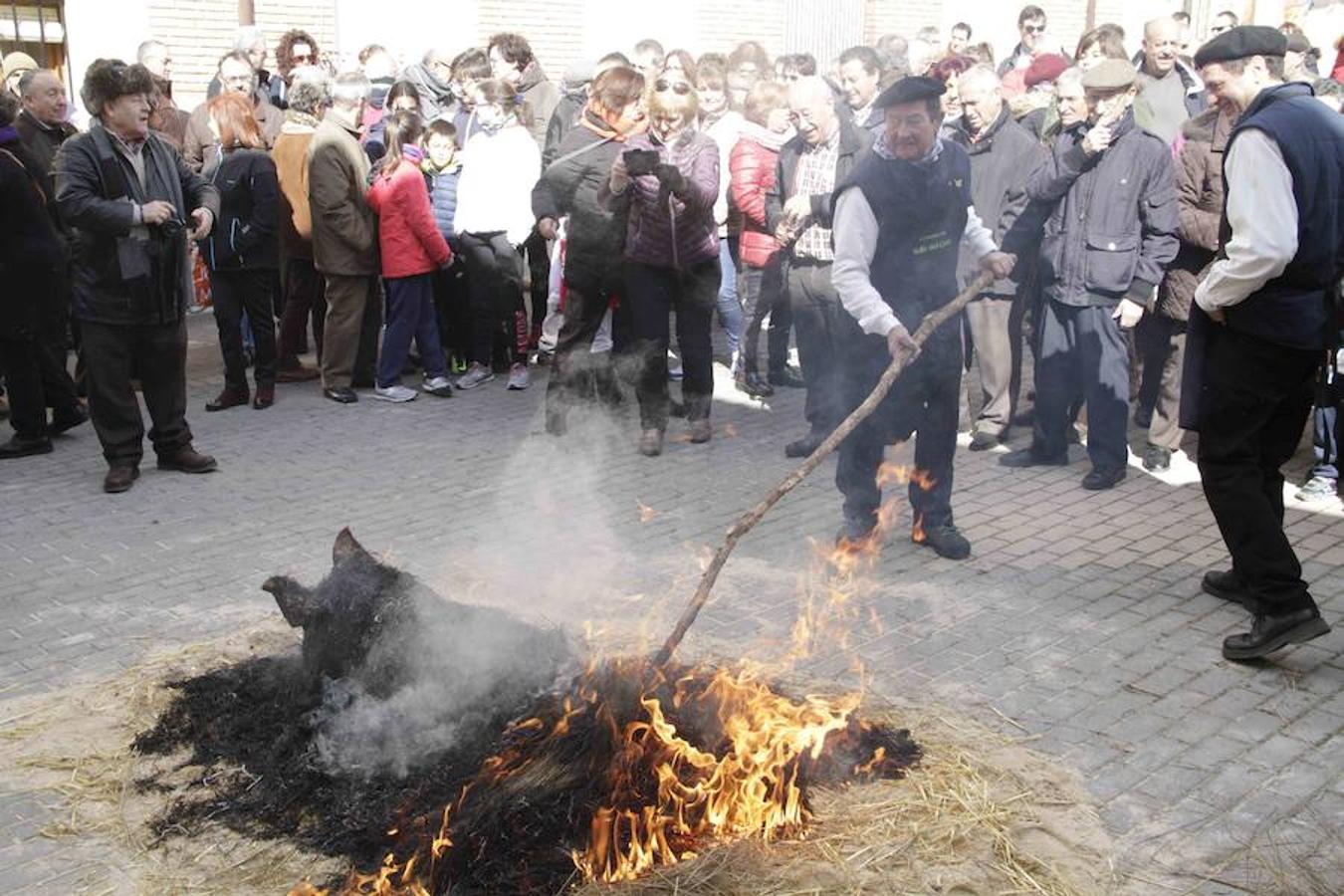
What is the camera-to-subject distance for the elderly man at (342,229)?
931cm

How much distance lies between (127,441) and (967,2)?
59.3 feet

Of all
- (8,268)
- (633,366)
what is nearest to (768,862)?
(633,366)

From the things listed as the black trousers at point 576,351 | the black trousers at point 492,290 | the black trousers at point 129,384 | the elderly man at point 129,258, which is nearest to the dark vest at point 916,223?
the black trousers at point 576,351

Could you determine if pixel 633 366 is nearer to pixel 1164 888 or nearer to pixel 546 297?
pixel 546 297

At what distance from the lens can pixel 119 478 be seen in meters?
7.65

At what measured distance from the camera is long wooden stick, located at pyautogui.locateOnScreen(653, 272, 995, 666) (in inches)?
176

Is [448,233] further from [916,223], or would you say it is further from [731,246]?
[916,223]

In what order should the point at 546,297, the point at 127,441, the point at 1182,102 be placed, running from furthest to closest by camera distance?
the point at 546,297 < the point at 1182,102 < the point at 127,441

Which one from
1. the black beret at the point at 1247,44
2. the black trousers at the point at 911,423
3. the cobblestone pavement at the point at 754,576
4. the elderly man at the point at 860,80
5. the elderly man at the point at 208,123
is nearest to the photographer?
the cobblestone pavement at the point at 754,576

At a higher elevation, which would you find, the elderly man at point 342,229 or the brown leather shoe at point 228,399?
the elderly man at point 342,229

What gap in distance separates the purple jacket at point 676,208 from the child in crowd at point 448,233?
2319mm

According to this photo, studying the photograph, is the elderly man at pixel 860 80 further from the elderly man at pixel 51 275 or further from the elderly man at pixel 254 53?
the elderly man at pixel 254 53

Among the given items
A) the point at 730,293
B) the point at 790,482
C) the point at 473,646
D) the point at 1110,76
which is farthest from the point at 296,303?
the point at 790,482

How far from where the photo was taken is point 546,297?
11055mm
